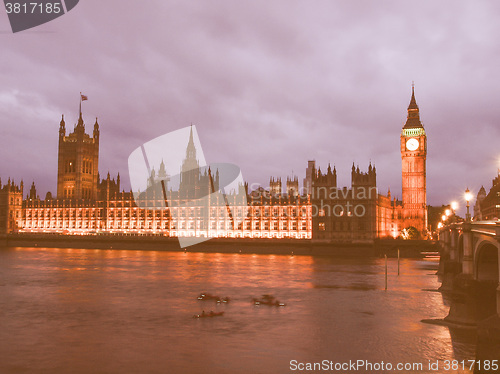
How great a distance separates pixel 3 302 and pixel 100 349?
19.3 metres

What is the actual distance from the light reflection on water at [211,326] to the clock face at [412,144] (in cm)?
9255

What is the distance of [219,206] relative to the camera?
134 metres

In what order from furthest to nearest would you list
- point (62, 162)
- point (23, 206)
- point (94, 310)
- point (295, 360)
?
point (62, 162) → point (23, 206) → point (94, 310) → point (295, 360)

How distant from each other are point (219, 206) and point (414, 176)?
54.8 m

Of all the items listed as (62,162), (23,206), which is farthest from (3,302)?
(62,162)

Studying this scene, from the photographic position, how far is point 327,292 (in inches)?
1866

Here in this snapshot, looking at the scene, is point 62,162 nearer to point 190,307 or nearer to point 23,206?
point 23,206

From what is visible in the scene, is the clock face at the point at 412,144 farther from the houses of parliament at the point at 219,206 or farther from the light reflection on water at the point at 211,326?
the light reflection on water at the point at 211,326

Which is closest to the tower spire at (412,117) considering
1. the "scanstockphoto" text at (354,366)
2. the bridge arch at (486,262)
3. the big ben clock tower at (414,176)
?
the big ben clock tower at (414,176)

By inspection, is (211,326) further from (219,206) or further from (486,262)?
(219,206)

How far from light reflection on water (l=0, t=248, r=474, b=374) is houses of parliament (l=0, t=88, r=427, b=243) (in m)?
61.0

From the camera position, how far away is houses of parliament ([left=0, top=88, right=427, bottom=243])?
386 ft

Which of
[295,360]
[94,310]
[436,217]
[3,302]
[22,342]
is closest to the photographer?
[295,360]

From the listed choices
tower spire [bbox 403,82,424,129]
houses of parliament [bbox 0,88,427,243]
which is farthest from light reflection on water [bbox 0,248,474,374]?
tower spire [bbox 403,82,424,129]
